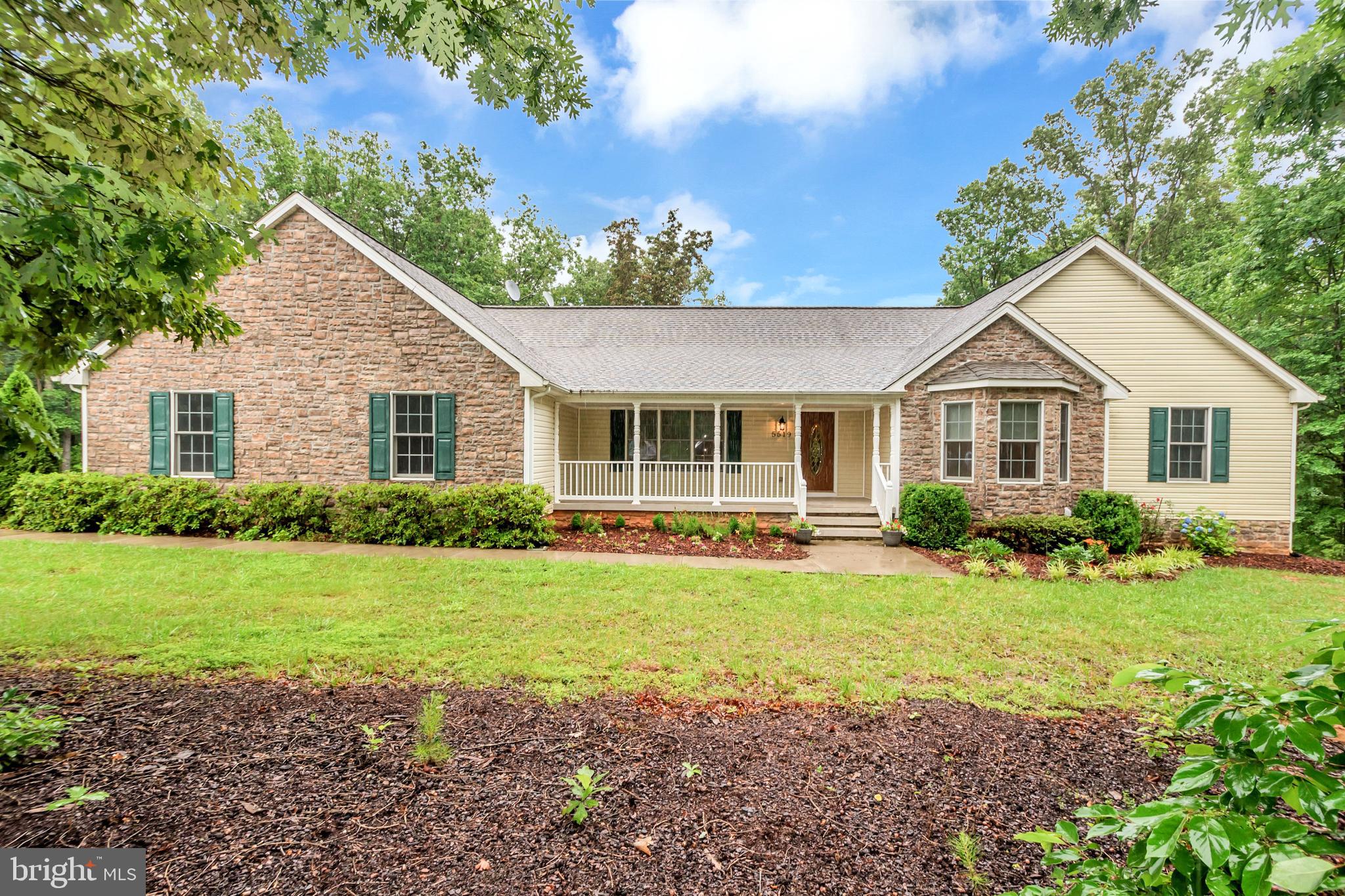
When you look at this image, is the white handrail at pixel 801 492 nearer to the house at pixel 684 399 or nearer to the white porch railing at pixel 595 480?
the house at pixel 684 399

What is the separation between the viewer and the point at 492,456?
10320mm

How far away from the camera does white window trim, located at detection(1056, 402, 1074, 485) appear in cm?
1024

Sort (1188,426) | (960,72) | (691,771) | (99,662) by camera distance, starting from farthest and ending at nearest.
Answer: (960,72), (1188,426), (99,662), (691,771)

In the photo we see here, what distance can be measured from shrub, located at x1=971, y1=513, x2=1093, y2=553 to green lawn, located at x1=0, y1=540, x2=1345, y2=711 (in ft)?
6.26

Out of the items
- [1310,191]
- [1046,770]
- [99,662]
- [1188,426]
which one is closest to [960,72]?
[1310,191]

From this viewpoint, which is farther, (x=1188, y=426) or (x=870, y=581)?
(x=1188, y=426)

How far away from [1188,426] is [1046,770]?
1229 centimetres

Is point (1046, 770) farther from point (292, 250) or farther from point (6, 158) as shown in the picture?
point (292, 250)

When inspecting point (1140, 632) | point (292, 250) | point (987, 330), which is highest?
point (292, 250)

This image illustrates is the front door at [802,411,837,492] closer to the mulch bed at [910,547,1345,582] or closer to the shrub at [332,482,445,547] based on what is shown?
the mulch bed at [910,547,1345,582]

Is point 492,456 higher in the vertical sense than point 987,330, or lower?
lower

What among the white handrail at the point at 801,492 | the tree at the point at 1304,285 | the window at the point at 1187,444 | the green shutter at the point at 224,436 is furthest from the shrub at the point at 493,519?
the tree at the point at 1304,285

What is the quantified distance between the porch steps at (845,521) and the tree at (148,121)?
357 inches

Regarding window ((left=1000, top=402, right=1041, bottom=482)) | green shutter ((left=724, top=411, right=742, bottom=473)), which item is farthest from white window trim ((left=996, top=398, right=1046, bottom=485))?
green shutter ((left=724, top=411, right=742, bottom=473))
